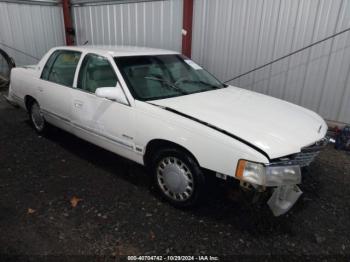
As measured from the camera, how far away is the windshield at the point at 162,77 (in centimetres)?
325

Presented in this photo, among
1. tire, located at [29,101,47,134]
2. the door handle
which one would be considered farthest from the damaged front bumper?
tire, located at [29,101,47,134]

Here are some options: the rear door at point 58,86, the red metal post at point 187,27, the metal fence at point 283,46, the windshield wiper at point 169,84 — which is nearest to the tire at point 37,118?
the rear door at point 58,86

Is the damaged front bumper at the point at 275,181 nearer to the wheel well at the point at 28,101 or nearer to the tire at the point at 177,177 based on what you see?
the tire at the point at 177,177

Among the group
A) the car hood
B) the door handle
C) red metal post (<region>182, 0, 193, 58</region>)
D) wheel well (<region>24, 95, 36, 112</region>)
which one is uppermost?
red metal post (<region>182, 0, 193, 58</region>)

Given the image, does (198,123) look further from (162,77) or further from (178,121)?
(162,77)

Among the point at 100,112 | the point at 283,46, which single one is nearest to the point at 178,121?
the point at 100,112

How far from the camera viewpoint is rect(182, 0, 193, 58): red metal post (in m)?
6.21

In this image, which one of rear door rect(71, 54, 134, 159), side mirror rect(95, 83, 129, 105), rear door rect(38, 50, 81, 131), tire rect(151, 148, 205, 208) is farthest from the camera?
rear door rect(38, 50, 81, 131)

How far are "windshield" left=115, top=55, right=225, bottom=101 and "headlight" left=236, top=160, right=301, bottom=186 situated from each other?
1.28 metres

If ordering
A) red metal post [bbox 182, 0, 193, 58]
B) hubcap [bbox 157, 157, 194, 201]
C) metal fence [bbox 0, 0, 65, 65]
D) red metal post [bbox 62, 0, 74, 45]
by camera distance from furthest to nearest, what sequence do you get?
red metal post [bbox 62, 0, 74, 45], metal fence [bbox 0, 0, 65, 65], red metal post [bbox 182, 0, 193, 58], hubcap [bbox 157, 157, 194, 201]

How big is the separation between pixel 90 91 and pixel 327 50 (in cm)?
391

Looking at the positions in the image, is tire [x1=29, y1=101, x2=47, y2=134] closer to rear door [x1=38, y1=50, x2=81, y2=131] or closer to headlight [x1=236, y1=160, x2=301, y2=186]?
rear door [x1=38, y1=50, x2=81, y2=131]

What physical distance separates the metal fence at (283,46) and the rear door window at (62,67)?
319 cm

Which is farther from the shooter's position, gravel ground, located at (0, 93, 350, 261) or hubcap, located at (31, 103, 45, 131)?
hubcap, located at (31, 103, 45, 131)
